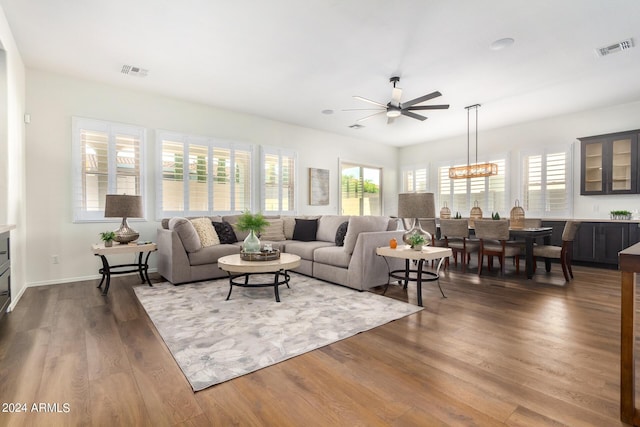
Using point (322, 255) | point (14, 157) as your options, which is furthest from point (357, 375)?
point (14, 157)

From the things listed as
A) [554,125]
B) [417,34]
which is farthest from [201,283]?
[554,125]

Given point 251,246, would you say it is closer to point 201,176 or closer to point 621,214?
point 201,176

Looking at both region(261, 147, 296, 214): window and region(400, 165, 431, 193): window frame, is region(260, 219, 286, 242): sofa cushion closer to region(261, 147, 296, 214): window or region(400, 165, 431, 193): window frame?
region(261, 147, 296, 214): window

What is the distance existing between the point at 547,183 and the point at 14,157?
8.64 meters

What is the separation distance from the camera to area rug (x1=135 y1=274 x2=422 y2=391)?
2.14 meters

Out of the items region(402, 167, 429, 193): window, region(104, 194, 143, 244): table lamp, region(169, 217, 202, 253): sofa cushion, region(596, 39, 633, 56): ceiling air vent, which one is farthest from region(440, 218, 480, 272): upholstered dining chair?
region(104, 194, 143, 244): table lamp

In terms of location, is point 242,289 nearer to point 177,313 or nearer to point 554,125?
point 177,313

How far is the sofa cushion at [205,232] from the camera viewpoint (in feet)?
Answer: 15.3

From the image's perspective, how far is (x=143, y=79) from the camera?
4.58 m

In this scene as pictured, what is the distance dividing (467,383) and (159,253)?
4436mm

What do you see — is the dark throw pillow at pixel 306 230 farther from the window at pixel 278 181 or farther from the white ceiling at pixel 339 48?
the white ceiling at pixel 339 48

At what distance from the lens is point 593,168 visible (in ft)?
19.2

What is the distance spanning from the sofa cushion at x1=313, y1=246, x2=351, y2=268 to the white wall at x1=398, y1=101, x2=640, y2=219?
13.9 ft

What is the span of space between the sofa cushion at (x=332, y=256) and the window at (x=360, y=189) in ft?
11.8
